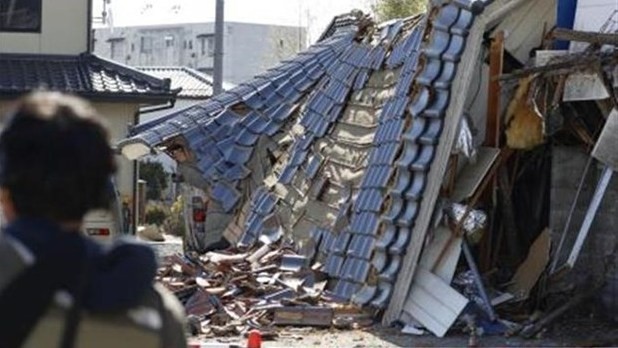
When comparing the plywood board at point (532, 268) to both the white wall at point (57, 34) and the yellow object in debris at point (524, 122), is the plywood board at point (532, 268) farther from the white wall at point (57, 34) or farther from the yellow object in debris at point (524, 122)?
the white wall at point (57, 34)

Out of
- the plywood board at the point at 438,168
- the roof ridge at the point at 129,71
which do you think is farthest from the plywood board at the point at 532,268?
the roof ridge at the point at 129,71

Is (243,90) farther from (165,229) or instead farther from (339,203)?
(165,229)

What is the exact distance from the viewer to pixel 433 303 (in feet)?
44.5

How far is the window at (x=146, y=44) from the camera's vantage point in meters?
88.9

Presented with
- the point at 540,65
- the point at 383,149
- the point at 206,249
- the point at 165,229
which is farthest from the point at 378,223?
the point at 165,229

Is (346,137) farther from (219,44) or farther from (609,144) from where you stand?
(219,44)

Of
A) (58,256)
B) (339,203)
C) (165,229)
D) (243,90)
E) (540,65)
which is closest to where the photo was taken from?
(58,256)

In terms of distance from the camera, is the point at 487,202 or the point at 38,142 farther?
the point at 487,202

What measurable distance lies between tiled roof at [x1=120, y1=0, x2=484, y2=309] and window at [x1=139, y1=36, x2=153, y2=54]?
67037 millimetres

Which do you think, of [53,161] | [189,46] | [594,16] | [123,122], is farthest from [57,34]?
[189,46]

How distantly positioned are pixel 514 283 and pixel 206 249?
19.9ft

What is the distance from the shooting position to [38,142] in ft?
9.92

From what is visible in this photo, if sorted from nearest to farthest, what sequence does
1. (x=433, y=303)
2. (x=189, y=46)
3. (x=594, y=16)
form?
(x=433, y=303)
(x=594, y=16)
(x=189, y=46)

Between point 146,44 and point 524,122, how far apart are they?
77.1 metres
